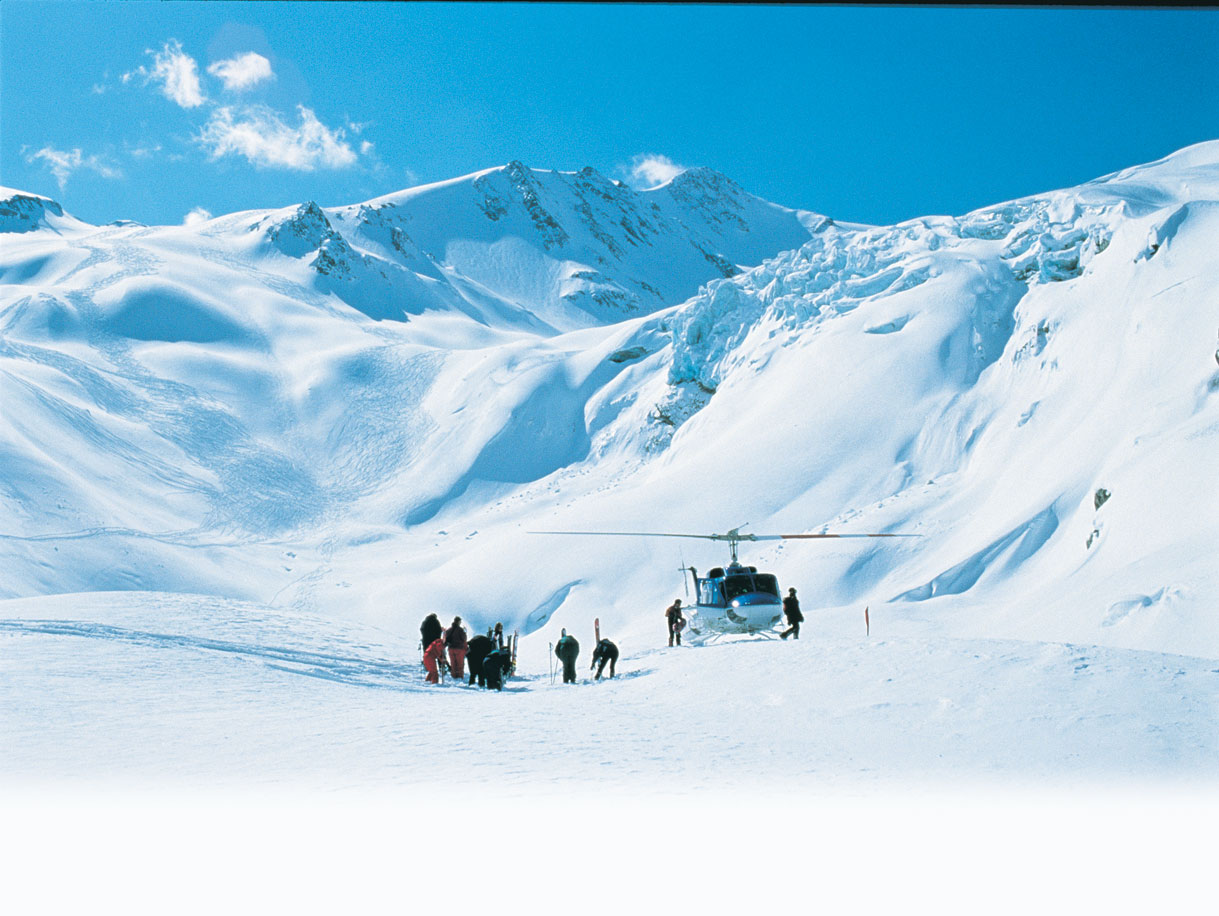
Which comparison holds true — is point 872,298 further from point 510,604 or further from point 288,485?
point 288,485

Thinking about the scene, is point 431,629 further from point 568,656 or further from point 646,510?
point 646,510

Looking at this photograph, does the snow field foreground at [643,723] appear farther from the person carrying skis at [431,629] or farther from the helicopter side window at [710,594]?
the helicopter side window at [710,594]

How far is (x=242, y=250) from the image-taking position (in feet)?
294

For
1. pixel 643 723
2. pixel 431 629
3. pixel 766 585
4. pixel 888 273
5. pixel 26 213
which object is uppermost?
pixel 26 213

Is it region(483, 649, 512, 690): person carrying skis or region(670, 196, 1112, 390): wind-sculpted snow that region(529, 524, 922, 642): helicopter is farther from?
region(670, 196, 1112, 390): wind-sculpted snow

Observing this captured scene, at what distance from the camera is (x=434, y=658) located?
11.7 metres

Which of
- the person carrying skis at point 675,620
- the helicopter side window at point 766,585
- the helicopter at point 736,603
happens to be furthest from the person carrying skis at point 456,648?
the person carrying skis at point 675,620

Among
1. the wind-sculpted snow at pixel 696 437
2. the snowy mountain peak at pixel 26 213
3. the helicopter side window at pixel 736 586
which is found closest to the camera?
the helicopter side window at pixel 736 586

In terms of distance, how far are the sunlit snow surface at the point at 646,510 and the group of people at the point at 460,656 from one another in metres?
0.73

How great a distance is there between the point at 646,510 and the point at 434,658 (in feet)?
62.7

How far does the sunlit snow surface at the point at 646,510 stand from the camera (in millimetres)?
6410

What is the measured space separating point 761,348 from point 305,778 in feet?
121

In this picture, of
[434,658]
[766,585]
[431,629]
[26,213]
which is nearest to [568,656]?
[434,658]

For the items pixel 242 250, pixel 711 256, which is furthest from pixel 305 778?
pixel 711 256
